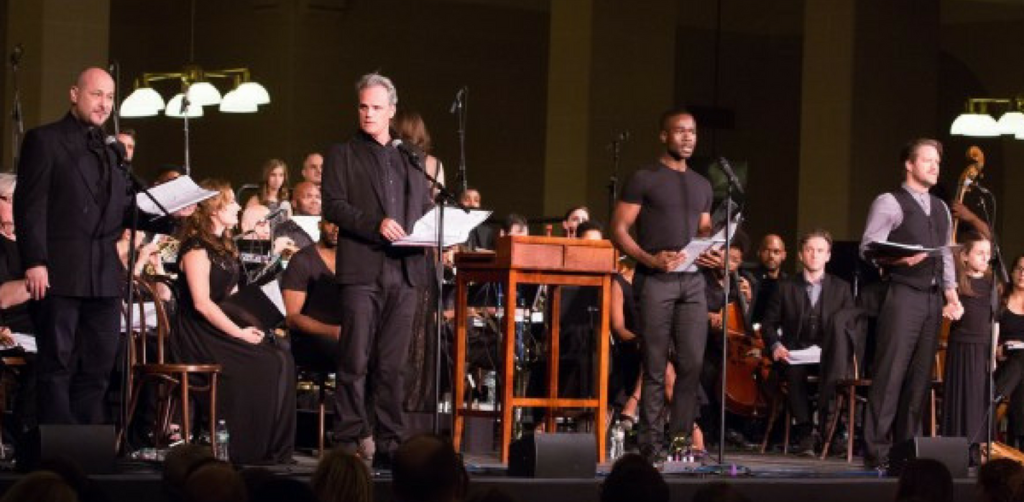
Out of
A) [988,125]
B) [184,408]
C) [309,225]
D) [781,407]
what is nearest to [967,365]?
[781,407]

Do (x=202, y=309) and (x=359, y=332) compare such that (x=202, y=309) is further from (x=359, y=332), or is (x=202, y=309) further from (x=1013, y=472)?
(x=1013, y=472)

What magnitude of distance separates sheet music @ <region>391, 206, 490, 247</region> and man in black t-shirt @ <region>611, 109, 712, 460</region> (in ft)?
3.76

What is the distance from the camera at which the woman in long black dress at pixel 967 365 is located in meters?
10.1

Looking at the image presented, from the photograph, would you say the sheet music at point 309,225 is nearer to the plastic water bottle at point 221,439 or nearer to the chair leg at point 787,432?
the plastic water bottle at point 221,439

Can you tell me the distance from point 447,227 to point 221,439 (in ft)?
4.92

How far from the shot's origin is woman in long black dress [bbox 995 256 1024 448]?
36.8ft

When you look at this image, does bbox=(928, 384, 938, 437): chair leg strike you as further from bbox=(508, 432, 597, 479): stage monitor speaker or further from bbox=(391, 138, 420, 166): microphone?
bbox=(391, 138, 420, 166): microphone

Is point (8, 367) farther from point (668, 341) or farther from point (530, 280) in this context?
point (668, 341)

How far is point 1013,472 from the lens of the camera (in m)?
5.63

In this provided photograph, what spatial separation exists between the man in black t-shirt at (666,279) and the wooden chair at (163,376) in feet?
6.30

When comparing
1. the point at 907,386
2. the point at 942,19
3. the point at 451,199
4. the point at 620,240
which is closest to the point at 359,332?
the point at 451,199

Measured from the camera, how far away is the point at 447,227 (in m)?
7.67

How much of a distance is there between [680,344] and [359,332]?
163 centimetres

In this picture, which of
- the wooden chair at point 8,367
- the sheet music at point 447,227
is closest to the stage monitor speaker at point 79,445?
the sheet music at point 447,227
